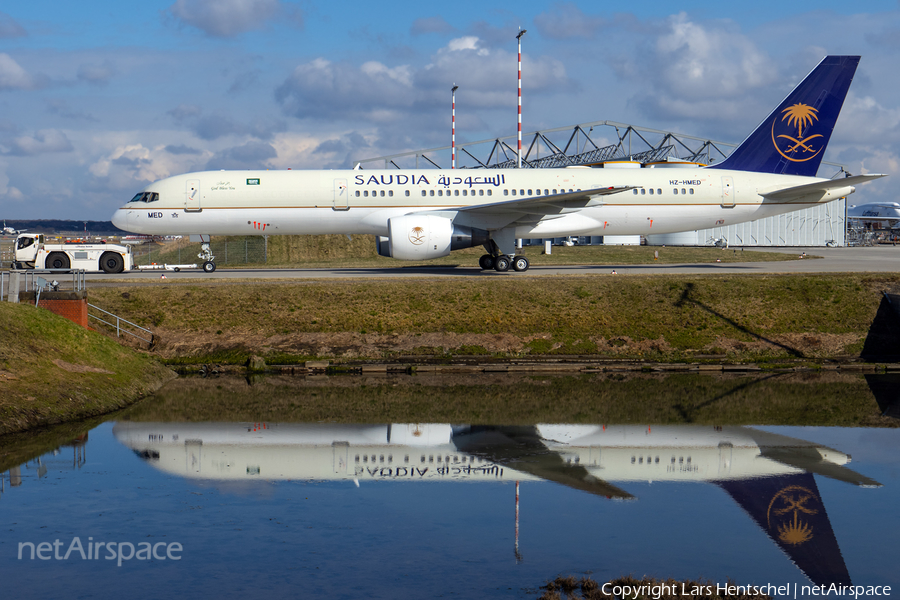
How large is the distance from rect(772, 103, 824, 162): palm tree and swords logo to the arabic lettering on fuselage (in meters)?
13.5

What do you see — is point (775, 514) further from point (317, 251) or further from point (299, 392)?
point (317, 251)

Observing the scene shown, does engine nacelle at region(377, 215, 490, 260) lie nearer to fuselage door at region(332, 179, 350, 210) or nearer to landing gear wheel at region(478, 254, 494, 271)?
fuselage door at region(332, 179, 350, 210)

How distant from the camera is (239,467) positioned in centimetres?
1450

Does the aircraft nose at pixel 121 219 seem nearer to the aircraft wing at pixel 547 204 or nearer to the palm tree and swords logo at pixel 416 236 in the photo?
the palm tree and swords logo at pixel 416 236

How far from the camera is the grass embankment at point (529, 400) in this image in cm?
1852

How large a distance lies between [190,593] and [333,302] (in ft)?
62.0

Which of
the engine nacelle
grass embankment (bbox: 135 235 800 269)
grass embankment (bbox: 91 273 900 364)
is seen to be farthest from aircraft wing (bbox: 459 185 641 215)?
grass embankment (bbox: 135 235 800 269)

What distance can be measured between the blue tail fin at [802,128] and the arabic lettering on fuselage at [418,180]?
11.4 m

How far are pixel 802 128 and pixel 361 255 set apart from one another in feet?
126

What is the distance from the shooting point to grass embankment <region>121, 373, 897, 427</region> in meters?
18.5

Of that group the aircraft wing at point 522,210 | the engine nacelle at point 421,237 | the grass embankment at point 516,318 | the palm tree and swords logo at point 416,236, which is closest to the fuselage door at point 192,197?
the grass embankment at point 516,318

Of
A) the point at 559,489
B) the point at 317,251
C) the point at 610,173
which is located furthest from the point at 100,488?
the point at 317,251
